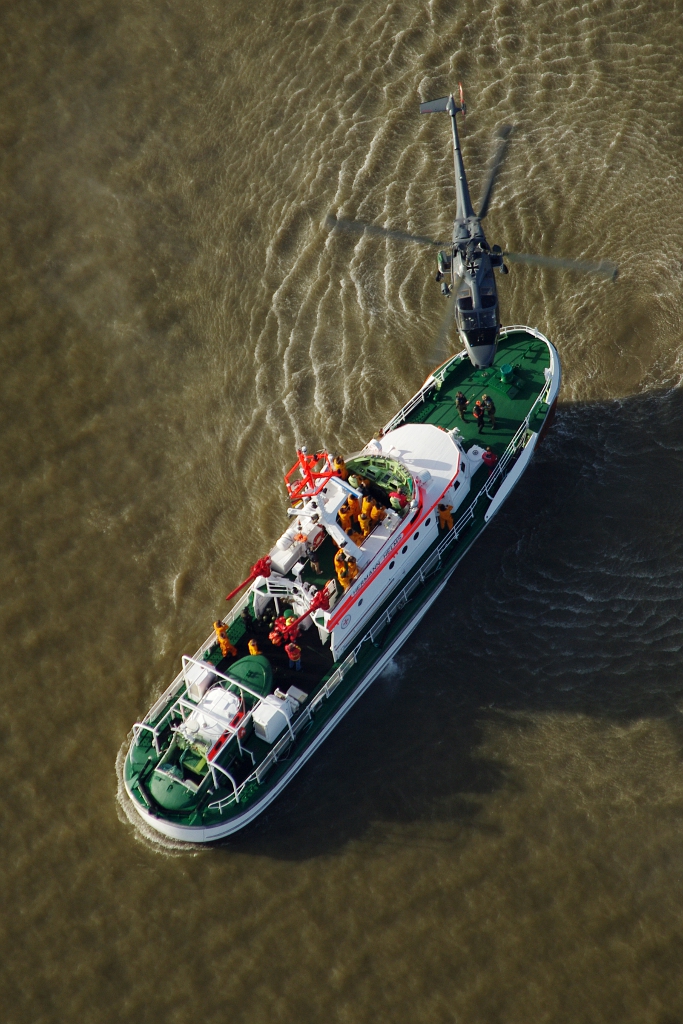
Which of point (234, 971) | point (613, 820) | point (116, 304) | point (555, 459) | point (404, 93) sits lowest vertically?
point (613, 820)

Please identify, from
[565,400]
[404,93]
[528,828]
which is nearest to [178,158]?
[404,93]

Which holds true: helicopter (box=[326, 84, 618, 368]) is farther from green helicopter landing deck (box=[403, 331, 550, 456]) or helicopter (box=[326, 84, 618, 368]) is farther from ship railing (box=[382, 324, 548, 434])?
ship railing (box=[382, 324, 548, 434])

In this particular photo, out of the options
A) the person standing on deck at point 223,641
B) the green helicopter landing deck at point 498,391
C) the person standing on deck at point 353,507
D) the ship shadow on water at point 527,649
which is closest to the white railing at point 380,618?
the green helicopter landing deck at point 498,391

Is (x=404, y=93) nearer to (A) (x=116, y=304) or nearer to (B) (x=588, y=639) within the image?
(A) (x=116, y=304)

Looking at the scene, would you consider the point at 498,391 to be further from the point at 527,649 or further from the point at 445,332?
the point at 527,649

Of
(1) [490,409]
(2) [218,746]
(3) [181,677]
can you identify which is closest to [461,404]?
(1) [490,409]

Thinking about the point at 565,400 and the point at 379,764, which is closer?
the point at 379,764

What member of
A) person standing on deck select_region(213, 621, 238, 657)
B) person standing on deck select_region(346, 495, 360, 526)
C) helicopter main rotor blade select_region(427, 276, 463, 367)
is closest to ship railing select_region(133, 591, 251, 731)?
person standing on deck select_region(213, 621, 238, 657)
